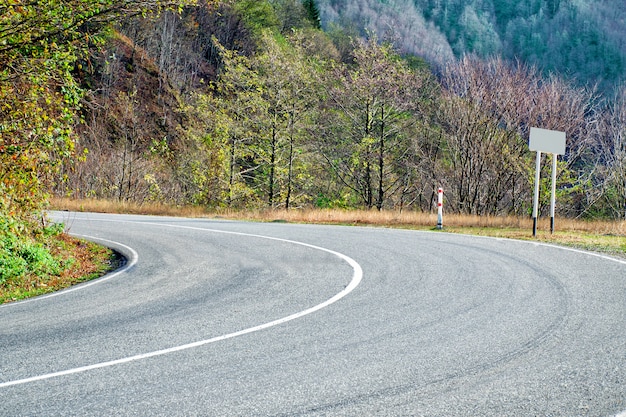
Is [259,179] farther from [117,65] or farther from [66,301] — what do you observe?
[117,65]

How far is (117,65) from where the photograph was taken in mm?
53188

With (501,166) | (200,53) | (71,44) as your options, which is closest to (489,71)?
(501,166)

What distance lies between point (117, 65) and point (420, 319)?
52435 millimetres

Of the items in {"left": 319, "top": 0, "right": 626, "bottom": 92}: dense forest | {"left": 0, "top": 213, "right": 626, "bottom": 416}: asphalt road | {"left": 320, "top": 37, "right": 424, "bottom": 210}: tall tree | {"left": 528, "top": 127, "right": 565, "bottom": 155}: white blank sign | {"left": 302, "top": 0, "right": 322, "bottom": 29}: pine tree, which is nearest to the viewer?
{"left": 0, "top": 213, "right": 626, "bottom": 416}: asphalt road

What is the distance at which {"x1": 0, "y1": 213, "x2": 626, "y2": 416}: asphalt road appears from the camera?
3994 mm

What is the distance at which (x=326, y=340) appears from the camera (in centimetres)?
546

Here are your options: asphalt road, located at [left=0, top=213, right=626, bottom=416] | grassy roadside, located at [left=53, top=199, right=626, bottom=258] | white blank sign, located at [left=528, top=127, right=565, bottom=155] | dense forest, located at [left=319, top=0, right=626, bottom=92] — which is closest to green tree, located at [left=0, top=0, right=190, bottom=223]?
asphalt road, located at [left=0, top=213, right=626, bottom=416]

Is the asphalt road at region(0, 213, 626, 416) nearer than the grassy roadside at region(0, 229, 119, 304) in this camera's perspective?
Yes

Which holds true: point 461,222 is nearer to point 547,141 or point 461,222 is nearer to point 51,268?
point 547,141

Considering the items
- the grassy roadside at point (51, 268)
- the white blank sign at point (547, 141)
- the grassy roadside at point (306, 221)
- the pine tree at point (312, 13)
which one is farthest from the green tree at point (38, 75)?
the pine tree at point (312, 13)

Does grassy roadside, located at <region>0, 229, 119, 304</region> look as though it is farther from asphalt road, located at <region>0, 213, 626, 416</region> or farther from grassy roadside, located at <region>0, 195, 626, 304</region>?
asphalt road, located at <region>0, 213, 626, 416</region>

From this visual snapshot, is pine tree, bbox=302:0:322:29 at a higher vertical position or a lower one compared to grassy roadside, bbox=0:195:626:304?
higher

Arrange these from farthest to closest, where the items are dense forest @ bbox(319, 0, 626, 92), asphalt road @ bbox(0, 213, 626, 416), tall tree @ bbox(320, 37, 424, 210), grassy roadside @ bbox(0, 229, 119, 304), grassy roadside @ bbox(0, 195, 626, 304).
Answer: dense forest @ bbox(319, 0, 626, 92)
tall tree @ bbox(320, 37, 424, 210)
grassy roadside @ bbox(0, 195, 626, 304)
grassy roadside @ bbox(0, 229, 119, 304)
asphalt road @ bbox(0, 213, 626, 416)

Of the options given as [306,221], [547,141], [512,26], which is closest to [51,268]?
[306,221]
